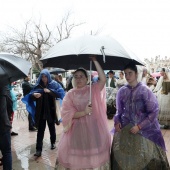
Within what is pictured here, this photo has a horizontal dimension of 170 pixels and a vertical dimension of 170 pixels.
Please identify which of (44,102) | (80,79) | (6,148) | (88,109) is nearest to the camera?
(88,109)

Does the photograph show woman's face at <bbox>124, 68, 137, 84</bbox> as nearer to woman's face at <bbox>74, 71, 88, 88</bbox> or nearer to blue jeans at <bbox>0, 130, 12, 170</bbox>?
woman's face at <bbox>74, 71, 88, 88</bbox>

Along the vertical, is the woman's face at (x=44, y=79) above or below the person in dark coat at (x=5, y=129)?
above

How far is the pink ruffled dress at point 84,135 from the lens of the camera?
7.57 ft

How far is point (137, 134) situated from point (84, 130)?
0.61 meters

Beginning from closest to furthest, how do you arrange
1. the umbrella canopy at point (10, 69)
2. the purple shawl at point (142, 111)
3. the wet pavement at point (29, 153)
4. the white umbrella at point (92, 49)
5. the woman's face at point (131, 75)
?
the white umbrella at point (92, 49)
the umbrella canopy at point (10, 69)
the purple shawl at point (142, 111)
the woman's face at point (131, 75)
the wet pavement at point (29, 153)

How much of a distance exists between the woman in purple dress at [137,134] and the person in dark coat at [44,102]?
5.62 feet

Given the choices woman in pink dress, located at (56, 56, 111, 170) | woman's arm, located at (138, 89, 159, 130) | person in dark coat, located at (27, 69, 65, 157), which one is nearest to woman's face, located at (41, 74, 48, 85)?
person in dark coat, located at (27, 69, 65, 157)

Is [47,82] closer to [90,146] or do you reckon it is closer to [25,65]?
[25,65]

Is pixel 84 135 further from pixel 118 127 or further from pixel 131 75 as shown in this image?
pixel 131 75

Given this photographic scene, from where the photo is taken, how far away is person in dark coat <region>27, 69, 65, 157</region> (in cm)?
382

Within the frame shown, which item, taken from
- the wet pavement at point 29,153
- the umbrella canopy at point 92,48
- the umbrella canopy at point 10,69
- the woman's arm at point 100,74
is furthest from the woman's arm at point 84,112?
the wet pavement at point 29,153

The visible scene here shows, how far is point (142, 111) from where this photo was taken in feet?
7.84

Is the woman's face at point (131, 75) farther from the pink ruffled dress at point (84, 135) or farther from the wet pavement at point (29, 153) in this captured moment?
the wet pavement at point (29, 153)

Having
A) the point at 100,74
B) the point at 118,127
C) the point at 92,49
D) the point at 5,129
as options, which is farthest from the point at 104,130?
the point at 5,129
